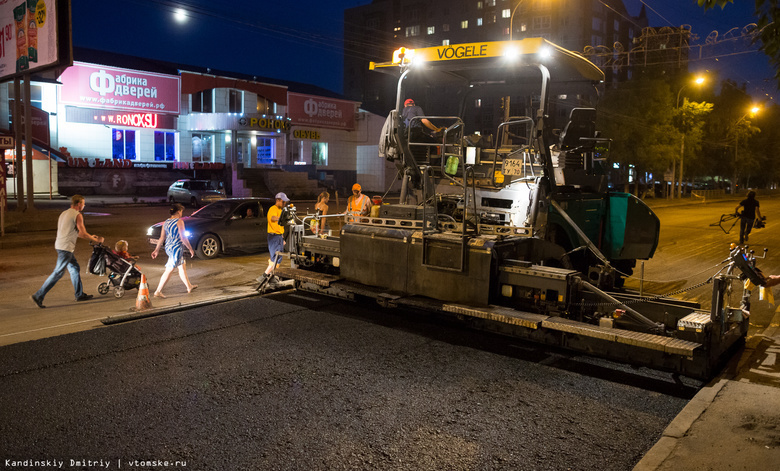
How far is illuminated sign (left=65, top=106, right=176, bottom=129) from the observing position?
37078mm

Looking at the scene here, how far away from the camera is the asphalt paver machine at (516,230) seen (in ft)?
21.4

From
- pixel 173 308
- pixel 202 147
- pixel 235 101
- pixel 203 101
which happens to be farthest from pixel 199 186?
pixel 173 308

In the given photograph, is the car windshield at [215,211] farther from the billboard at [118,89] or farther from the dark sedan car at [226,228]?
the billboard at [118,89]

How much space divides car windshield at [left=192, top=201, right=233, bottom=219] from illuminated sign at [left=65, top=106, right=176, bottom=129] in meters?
27.3

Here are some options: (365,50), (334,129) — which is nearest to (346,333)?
(334,129)

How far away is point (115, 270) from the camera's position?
9953 mm

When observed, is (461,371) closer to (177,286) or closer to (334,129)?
(177,286)

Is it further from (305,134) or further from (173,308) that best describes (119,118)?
(173,308)

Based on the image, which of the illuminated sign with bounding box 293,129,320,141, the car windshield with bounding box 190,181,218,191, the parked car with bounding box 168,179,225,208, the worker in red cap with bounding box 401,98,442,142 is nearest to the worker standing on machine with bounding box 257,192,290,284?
the worker in red cap with bounding box 401,98,442,142

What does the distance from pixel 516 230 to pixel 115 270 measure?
6.75 metres

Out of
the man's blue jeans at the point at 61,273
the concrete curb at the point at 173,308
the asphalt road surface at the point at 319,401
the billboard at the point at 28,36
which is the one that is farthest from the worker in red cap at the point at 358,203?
the billboard at the point at 28,36

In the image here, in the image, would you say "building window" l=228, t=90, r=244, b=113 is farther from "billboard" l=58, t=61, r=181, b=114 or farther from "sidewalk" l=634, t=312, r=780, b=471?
"sidewalk" l=634, t=312, r=780, b=471

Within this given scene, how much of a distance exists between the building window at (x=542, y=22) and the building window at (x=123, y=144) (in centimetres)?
5425

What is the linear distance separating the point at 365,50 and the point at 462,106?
9899 centimetres
